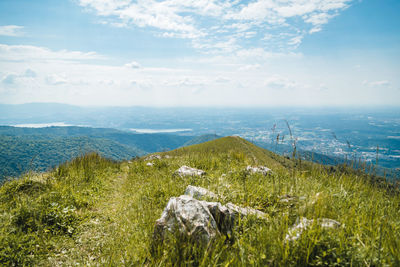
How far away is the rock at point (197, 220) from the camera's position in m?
3.28

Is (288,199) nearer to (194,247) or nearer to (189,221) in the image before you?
(189,221)

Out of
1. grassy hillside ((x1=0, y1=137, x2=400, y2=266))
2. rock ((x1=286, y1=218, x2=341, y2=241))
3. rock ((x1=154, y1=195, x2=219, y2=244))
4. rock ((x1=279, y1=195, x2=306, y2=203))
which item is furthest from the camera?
rock ((x1=279, y1=195, x2=306, y2=203))

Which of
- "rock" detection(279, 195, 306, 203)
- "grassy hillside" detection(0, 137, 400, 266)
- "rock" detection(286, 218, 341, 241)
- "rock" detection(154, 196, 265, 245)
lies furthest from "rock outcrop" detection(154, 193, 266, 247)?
"rock" detection(286, 218, 341, 241)

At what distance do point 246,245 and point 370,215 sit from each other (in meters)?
2.34

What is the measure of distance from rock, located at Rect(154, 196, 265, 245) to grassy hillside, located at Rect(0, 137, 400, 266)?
178mm

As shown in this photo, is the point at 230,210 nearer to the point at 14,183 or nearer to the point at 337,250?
the point at 337,250

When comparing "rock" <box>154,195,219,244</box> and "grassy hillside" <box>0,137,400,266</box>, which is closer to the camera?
"grassy hillside" <box>0,137,400,266</box>

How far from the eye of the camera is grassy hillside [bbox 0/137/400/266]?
2621mm

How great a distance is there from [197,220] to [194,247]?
472 mm

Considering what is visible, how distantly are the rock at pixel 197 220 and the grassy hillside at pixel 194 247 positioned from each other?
178mm

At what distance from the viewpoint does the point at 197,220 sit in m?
3.42

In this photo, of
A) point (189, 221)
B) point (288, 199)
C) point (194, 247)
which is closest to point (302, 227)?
point (288, 199)

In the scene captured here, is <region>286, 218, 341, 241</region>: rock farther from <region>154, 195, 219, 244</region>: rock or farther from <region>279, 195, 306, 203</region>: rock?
<region>154, 195, 219, 244</region>: rock

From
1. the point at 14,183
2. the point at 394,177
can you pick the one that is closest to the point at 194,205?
the point at 394,177
